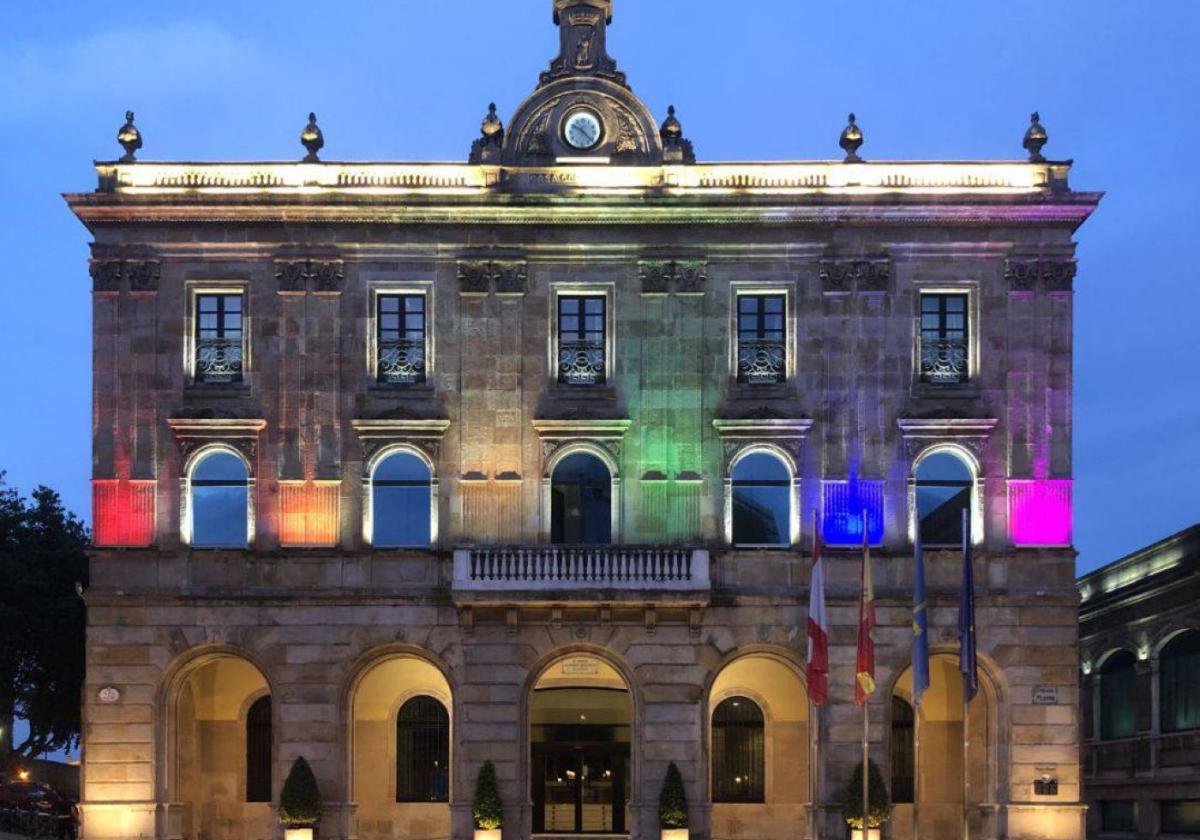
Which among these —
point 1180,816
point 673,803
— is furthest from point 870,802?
point 1180,816

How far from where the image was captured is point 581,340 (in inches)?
2044

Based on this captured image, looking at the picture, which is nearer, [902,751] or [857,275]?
[857,275]

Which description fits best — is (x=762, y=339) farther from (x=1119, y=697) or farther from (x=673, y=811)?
(x=1119, y=697)

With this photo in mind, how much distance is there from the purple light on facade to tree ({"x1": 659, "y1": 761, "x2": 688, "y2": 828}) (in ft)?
23.7

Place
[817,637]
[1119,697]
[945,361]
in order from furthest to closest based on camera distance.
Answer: [1119,697] → [945,361] → [817,637]

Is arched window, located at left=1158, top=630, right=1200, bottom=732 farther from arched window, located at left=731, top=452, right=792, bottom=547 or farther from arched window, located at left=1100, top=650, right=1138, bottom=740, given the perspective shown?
arched window, located at left=731, top=452, right=792, bottom=547

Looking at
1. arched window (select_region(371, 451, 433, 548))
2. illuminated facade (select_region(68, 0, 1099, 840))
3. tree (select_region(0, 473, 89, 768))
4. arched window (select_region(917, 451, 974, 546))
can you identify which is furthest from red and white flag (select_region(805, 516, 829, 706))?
→ tree (select_region(0, 473, 89, 768))

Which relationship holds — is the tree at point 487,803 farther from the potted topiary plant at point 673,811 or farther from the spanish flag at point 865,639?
the spanish flag at point 865,639

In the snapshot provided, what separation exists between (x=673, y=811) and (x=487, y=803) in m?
4.67

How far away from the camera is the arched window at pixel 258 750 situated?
177 ft

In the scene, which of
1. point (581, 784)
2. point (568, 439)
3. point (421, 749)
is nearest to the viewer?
point (568, 439)

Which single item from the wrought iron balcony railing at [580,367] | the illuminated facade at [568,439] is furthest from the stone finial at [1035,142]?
the wrought iron balcony railing at [580,367]

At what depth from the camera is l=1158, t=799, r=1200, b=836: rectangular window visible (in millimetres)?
52875

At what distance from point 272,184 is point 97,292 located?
538 cm
